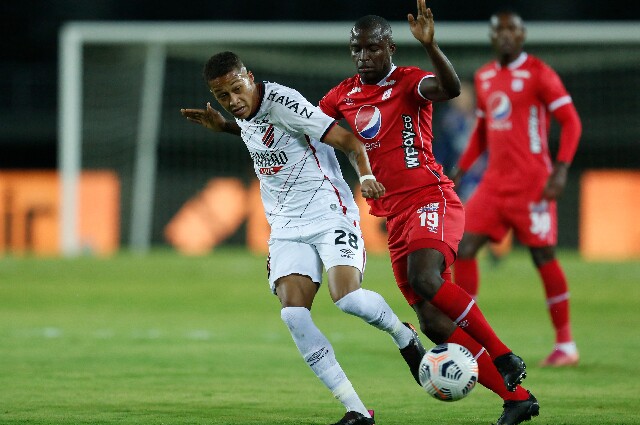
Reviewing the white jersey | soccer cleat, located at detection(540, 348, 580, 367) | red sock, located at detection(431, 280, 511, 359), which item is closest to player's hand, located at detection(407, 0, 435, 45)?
the white jersey

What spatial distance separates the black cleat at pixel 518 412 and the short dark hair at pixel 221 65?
2.31 metres

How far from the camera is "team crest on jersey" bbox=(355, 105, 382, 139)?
653 cm

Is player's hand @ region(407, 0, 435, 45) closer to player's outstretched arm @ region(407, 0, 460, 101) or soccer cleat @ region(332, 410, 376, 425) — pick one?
player's outstretched arm @ region(407, 0, 460, 101)

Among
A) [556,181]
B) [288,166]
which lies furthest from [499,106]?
[288,166]

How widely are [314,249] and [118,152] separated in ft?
47.7

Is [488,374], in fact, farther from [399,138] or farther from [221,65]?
[221,65]

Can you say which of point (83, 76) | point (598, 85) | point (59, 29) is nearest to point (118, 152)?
point (83, 76)

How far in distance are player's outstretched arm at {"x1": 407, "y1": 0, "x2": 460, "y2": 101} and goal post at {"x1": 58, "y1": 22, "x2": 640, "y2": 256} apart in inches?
457

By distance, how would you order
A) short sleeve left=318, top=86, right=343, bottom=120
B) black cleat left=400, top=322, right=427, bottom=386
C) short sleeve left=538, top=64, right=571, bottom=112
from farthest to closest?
short sleeve left=538, top=64, right=571, bottom=112 → short sleeve left=318, top=86, right=343, bottom=120 → black cleat left=400, top=322, right=427, bottom=386

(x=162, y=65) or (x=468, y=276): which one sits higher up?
(x=162, y=65)

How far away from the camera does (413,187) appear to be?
6484 mm

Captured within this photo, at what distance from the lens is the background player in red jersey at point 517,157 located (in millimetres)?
8852

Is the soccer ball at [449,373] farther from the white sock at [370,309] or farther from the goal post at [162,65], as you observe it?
the goal post at [162,65]

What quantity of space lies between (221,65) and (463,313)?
1.85 meters
